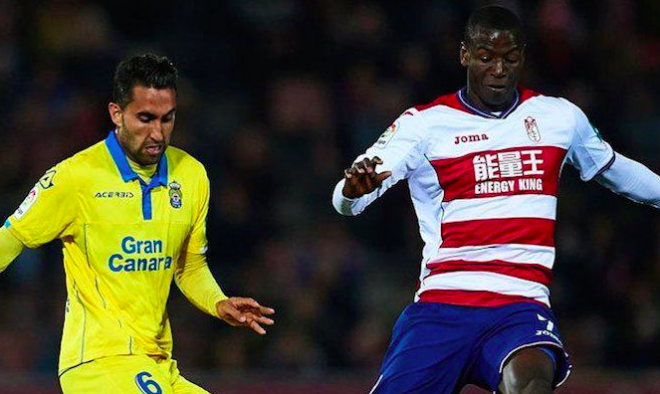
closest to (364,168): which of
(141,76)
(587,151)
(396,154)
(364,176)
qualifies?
(364,176)

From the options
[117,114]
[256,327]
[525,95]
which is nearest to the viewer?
[256,327]

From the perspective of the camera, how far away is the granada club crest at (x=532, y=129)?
226 inches

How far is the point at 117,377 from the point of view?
16.9 feet

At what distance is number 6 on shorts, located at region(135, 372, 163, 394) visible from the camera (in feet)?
16.9

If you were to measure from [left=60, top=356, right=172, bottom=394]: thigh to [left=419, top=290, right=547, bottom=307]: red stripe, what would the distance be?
129 centimetres

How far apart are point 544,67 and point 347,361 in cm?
323

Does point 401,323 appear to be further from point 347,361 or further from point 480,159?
point 347,361

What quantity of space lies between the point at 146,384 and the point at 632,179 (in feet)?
8.01

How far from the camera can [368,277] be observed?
10391 mm

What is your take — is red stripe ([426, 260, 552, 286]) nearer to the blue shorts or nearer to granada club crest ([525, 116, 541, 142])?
the blue shorts

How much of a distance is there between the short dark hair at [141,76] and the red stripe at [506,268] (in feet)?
4.73

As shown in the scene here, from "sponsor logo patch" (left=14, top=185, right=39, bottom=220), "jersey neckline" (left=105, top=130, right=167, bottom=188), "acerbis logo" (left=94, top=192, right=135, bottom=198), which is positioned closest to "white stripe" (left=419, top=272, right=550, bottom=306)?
"jersey neckline" (left=105, top=130, right=167, bottom=188)

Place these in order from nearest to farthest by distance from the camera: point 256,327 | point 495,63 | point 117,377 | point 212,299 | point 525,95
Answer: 1. point 117,377
2. point 256,327
3. point 212,299
4. point 495,63
5. point 525,95

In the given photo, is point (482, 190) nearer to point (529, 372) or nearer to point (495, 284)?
point (495, 284)
